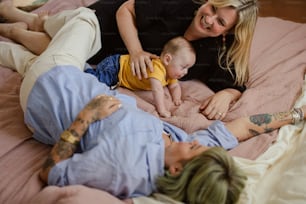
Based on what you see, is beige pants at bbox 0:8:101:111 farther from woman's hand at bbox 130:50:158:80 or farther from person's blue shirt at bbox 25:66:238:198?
woman's hand at bbox 130:50:158:80

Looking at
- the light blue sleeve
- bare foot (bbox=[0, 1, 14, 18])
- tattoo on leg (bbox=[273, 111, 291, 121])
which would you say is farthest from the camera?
bare foot (bbox=[0, 1, 14, 18])

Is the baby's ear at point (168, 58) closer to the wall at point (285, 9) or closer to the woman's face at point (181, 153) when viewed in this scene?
the woman's face at point (181, 153)

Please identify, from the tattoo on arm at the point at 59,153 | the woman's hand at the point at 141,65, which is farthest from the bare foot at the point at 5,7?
the tattoo on arm at the point at 59,153

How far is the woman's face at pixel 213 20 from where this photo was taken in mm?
1285

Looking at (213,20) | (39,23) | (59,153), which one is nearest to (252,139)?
(213,20)

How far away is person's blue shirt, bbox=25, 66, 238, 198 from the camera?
2.94 ft

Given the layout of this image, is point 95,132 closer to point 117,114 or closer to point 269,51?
point 117,114

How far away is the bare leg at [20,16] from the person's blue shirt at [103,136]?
1.72 feet

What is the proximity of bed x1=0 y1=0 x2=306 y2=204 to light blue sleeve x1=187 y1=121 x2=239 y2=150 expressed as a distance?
25 millimetres

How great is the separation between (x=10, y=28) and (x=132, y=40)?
482 millimetres

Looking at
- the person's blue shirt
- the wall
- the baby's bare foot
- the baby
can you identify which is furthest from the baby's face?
the wall

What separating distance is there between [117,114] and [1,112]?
1.31 ft

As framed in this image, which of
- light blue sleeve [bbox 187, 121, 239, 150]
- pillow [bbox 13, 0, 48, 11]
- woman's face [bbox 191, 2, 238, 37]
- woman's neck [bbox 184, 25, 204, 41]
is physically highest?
woman's face [bbox 191, 2, 238, 37]

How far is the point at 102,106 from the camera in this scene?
1.01m
